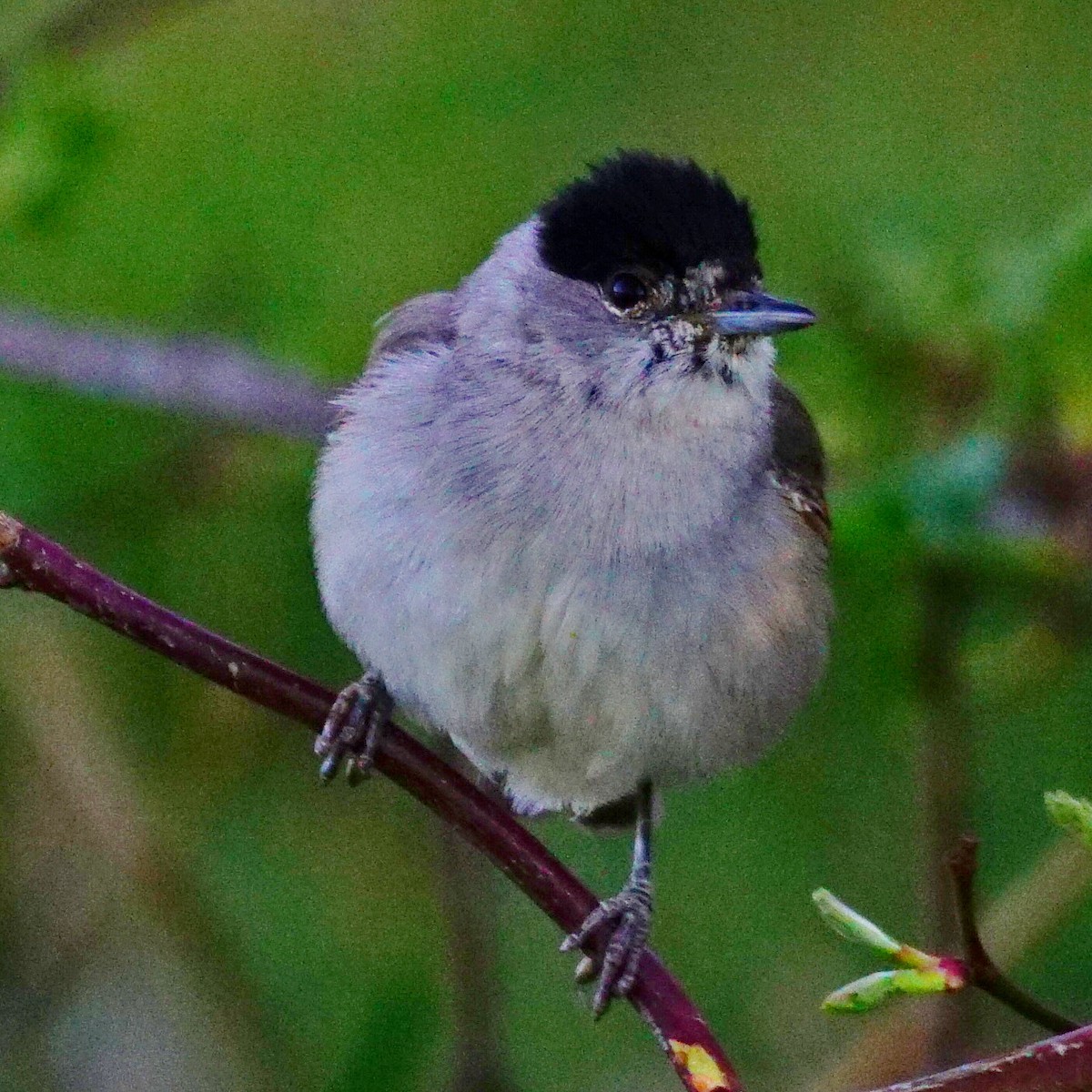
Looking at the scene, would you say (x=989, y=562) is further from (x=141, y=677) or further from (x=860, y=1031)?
(x=141, y=677)

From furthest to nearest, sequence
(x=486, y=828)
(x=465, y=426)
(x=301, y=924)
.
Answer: (x=301, y=924) → (x=465, y=426) → (x=486, y=828)

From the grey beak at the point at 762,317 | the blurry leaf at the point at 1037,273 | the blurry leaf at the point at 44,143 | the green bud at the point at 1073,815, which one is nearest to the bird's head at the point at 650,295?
the grey beak at the point at 762,317

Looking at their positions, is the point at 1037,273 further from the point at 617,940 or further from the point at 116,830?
the point at 116,830

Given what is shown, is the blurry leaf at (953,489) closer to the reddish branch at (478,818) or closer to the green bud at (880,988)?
the reddish branch at (478,818)

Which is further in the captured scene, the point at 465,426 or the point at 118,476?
the point at 118,476

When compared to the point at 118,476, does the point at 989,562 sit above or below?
above

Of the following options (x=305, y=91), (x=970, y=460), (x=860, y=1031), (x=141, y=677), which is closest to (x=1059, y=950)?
(x=860, y=1031)

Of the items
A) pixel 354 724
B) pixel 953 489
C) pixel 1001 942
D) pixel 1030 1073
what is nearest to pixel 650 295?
pixel 953 489

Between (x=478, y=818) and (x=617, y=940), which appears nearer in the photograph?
(x=478, y=818)
